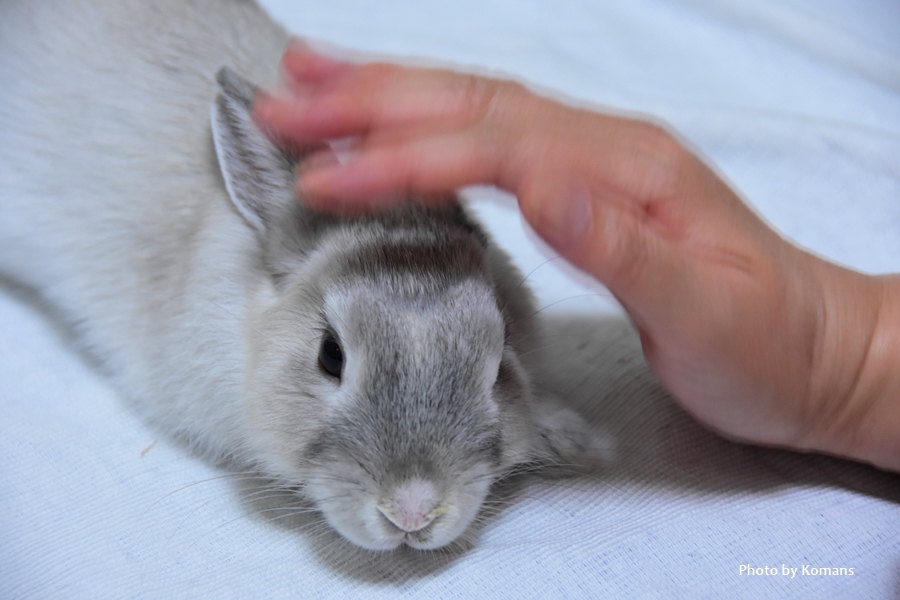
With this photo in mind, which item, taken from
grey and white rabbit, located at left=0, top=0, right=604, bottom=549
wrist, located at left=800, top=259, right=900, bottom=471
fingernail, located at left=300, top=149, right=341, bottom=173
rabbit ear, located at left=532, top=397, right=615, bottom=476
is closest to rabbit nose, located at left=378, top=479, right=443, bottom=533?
grey and white rabbit, located at left=0, top=0, right=604, bottom=549

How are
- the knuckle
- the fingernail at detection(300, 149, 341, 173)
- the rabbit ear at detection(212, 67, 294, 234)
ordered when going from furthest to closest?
the rabbit ear at detection(212, 67, 294, 234), the fingernail at detection(300, 149, 341, 173), the knuckle

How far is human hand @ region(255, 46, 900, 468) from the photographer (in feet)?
3.91

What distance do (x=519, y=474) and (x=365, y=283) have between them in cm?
51

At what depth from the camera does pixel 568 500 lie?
1.49m

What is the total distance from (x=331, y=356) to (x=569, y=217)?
0.50 m

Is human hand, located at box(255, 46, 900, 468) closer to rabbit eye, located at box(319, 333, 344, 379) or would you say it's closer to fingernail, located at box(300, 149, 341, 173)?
fingernail, located at box(300, 149, 341, 173)

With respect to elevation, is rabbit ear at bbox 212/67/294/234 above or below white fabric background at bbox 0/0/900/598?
above

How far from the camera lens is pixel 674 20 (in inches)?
113

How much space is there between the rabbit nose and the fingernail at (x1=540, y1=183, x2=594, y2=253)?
16.7 inches

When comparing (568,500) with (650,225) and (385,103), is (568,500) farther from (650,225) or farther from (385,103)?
(385,103)

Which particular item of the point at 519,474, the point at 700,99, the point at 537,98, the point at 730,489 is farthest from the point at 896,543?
the point at 700,99

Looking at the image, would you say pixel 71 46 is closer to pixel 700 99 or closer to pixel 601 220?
pixel 601 220

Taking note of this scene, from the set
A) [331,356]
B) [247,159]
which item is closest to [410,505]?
[331,356]

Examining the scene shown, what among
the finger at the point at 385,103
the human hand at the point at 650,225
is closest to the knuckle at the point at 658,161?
the human hand at the point at 650,225
